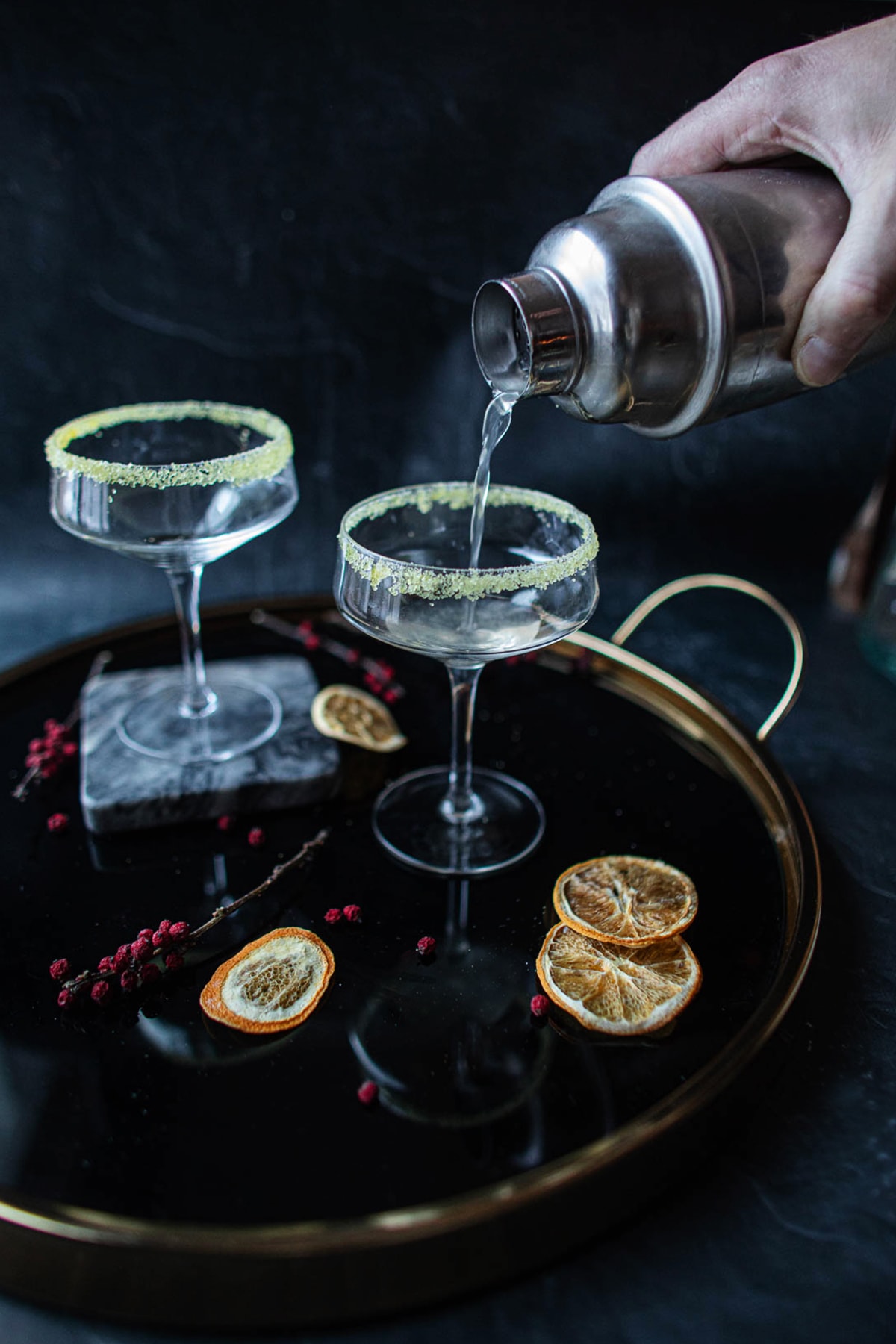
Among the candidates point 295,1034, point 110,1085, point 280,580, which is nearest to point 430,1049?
point 295,1034

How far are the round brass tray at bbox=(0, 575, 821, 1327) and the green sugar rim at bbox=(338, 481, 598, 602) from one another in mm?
277

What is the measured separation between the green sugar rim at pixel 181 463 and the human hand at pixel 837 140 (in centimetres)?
42

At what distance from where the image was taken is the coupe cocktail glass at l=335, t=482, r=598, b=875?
2.70 ft

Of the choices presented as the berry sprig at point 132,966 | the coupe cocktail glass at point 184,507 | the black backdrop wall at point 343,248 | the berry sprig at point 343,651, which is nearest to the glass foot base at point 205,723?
the coupe cocktail glass at point 184,507

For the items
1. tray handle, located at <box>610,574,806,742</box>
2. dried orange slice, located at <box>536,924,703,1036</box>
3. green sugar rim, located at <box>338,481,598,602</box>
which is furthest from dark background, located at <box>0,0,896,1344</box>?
green sugar rim, located at <box>338,481,598,602</box>

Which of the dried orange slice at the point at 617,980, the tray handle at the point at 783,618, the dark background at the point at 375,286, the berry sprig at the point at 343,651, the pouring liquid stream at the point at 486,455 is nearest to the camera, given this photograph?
the dried orange slice at the point at 617,980

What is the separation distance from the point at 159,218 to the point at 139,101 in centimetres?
16

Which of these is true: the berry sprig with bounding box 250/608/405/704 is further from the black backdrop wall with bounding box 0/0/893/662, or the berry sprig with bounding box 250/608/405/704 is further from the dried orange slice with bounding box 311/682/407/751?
the black backdrop wall with bounding box 0/0/893/662

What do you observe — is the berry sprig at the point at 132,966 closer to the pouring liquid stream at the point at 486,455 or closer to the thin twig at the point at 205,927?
the thin twig at the point at 205,927

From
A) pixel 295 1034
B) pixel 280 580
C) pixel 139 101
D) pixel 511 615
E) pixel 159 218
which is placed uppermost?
Result: pixel 139 101

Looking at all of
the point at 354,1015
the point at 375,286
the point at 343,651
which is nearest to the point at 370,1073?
the point at 354,1015

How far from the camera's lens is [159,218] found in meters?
1.67

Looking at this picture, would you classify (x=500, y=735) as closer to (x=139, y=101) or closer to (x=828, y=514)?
(x=828, y=514)

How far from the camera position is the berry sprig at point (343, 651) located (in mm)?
1248
